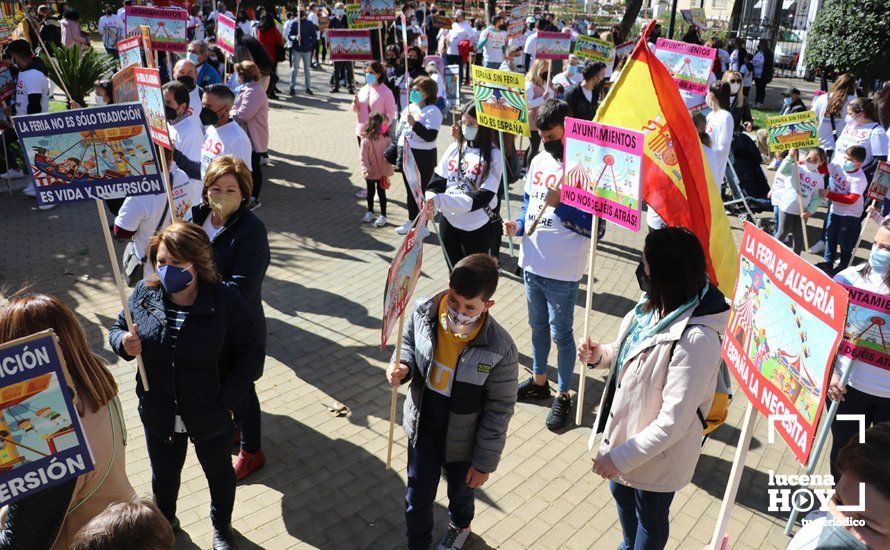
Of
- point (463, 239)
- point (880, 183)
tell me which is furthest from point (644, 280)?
point (880, 183)

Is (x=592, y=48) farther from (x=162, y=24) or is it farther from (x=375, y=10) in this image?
(x=162, y=24)

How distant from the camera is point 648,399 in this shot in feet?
10.7

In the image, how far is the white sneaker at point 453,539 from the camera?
4094 millimetres

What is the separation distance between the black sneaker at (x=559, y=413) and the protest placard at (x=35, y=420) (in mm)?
3520

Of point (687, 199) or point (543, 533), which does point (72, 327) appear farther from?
point (687, 199)

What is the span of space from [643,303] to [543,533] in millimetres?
1709

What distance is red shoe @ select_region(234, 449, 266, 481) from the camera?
4734mm

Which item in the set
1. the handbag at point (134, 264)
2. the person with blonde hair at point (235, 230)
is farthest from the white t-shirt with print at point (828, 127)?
the handbag at point (134, 264)

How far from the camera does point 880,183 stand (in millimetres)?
7668

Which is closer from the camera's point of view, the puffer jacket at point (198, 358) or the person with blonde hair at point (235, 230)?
the puffer jacket at point (198, 358)

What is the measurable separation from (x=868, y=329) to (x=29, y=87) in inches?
407

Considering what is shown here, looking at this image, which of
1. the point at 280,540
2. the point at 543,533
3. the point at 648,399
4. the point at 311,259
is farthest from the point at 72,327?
the point at 311,259

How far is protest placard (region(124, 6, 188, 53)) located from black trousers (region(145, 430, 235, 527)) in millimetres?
8118

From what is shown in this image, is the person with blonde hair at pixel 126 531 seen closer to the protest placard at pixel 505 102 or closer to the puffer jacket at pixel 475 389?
the puffer jacket at pixel 475 389
